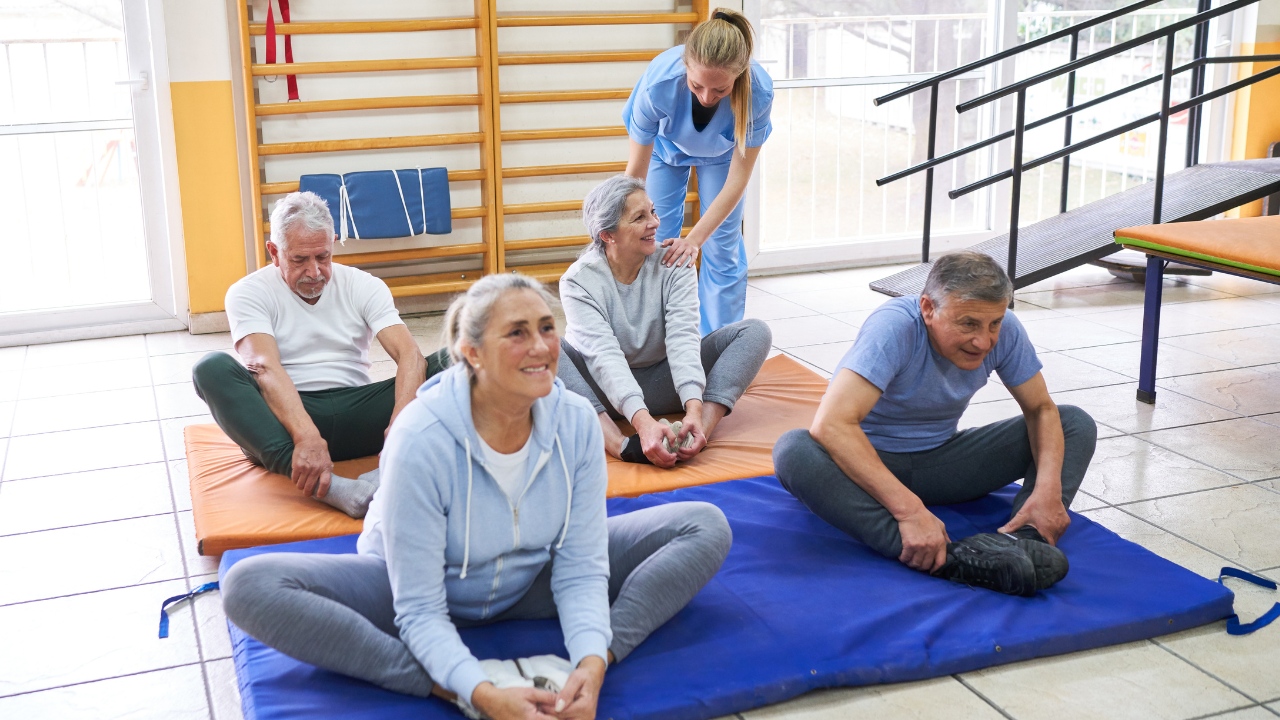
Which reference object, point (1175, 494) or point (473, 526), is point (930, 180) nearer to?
point (1175, 494)

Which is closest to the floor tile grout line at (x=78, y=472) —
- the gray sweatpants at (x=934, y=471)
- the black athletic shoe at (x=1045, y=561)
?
the gray sweatpants at (x=934, y=471)

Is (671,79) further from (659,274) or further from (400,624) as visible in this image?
(400,624)

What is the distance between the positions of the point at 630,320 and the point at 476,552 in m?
1.34

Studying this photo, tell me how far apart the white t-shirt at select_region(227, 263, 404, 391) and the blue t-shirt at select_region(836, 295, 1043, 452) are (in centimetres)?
117

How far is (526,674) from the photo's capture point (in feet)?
5.95

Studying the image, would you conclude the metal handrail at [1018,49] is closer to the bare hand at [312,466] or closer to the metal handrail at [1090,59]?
the metal handrail at [1090,59]

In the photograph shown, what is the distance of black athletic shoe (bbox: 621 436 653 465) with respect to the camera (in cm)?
292

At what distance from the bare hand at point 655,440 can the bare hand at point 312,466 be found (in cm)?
76

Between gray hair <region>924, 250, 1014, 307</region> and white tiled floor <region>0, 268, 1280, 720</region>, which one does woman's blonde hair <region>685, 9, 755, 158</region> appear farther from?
white tiled floor <region>0, 268, 1280, 720</region>

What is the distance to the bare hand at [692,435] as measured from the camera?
2.89 metres

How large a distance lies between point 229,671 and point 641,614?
2.53 feet

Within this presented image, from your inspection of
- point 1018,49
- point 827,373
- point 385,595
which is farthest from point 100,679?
point 1018,49

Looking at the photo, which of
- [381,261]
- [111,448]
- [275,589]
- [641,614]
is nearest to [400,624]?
[275,589]

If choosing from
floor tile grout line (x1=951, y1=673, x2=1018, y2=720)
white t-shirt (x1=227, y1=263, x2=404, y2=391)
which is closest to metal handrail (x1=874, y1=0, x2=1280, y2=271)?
white t-shirt (x1=227, y1=263, x2=404, y2=391)
